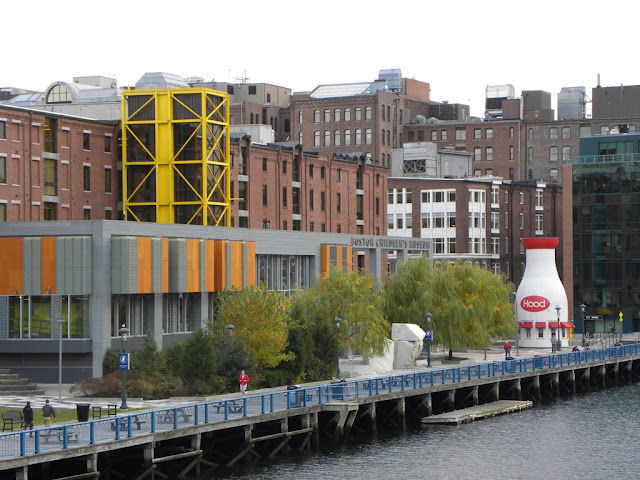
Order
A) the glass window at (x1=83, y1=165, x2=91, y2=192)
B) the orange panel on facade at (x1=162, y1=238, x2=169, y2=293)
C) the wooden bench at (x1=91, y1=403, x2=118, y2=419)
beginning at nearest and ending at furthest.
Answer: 1. the wooden bench at (x1=91, y1=403, x2=118, y2=419)
2. the orange panel on facade at (x1=162, y1=238, x2=169, y2=293)
3. the glass window at (x1=83, y1=165, x2=91, y2=192)

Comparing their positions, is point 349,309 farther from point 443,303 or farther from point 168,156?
point 168,156

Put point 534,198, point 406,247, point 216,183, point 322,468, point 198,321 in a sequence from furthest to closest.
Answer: point 534,198, point 406,247, point 216,183, point 198,321, point 322,468

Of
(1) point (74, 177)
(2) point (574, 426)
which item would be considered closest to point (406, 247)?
(1) point (74, 177)

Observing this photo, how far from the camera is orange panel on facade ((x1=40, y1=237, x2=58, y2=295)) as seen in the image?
66438mm

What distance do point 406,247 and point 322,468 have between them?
49848mm

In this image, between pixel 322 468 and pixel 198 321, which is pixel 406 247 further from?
pixel 322 468

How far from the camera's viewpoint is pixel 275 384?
6631 centimetres

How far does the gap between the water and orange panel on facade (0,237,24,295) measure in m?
19.4

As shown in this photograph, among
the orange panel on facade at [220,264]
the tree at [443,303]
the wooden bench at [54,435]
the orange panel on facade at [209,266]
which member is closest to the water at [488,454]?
the wooden bench at [54,435]

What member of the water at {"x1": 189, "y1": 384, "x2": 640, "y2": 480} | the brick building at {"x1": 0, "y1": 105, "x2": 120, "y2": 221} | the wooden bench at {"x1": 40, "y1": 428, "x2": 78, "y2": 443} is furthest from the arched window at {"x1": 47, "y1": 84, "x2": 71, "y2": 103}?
the wooden bench at {"x1": 40, "y1": 428, "x2": 78, "y2": 443}

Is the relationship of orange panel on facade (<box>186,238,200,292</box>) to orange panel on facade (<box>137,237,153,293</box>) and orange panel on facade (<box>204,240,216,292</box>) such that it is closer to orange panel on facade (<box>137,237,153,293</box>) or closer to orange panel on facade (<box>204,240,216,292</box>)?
orange panel on facade (<box>204,240,216,292</box>)

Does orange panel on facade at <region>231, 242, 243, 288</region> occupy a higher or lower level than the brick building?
lower

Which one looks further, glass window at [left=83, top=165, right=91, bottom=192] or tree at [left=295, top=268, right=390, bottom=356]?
glass window at [left=83, top=165, right=91, bottom=192]

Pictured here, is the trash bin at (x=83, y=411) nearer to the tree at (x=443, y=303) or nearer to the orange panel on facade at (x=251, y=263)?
the orange panel on facade at (x=251, y=263)
